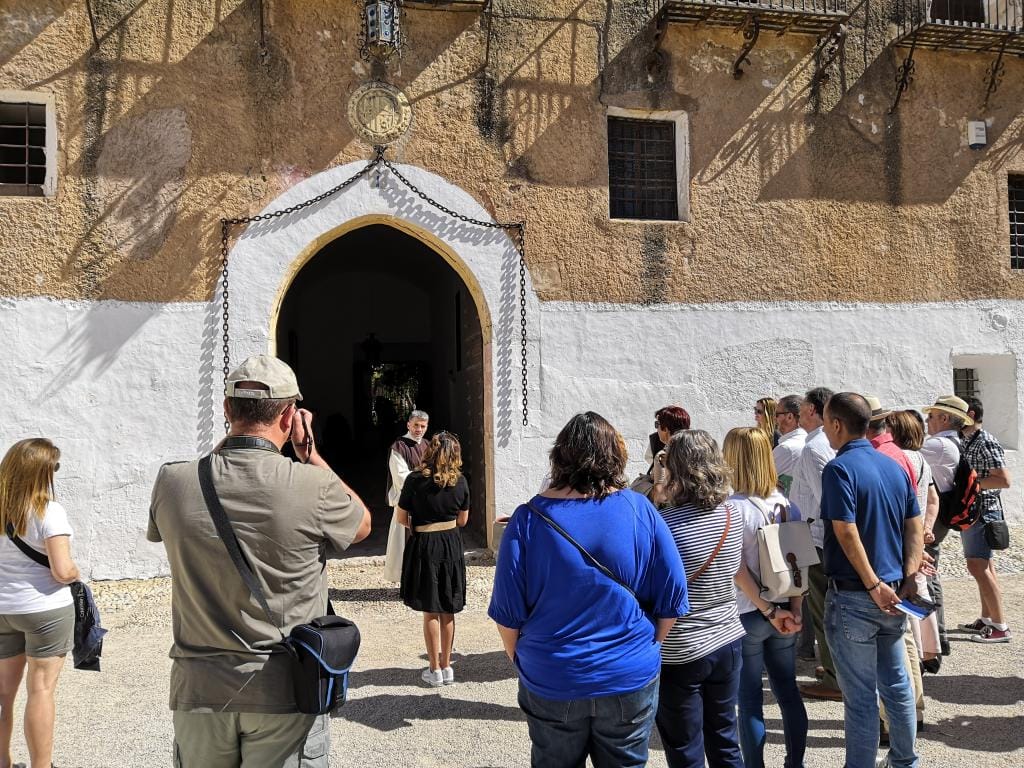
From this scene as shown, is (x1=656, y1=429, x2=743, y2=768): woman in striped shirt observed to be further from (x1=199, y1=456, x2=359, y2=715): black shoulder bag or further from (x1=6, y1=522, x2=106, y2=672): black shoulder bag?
(x1=6, y1=522, x2=106, y2=672): black shoulder bag

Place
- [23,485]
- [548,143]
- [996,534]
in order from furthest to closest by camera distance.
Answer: [548,143] < [996,534] < [23,485]

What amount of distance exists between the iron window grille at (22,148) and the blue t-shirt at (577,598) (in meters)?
7.40

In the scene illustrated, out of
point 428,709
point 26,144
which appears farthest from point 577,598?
point 26,144

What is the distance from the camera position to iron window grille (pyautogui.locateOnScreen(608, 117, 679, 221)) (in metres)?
9.53

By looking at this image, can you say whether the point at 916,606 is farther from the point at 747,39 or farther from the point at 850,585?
the point at 747,39

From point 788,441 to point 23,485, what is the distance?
4530 millimetres

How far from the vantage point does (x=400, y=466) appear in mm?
6859

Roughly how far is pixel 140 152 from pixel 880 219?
803 cm

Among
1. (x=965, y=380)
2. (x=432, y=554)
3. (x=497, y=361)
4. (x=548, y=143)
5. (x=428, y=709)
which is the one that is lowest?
(x=428, y=709)

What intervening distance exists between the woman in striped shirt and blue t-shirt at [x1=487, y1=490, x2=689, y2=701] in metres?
0.53

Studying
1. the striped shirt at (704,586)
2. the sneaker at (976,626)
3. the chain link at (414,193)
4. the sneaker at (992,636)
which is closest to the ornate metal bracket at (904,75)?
the chain link at (414,193)

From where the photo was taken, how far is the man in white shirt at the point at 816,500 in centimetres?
484

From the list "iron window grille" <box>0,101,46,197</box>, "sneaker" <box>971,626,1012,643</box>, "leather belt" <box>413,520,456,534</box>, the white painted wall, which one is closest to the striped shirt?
"leather belt" <box>413,520,456,534</box>

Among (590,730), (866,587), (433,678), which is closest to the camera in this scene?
(590,730)
